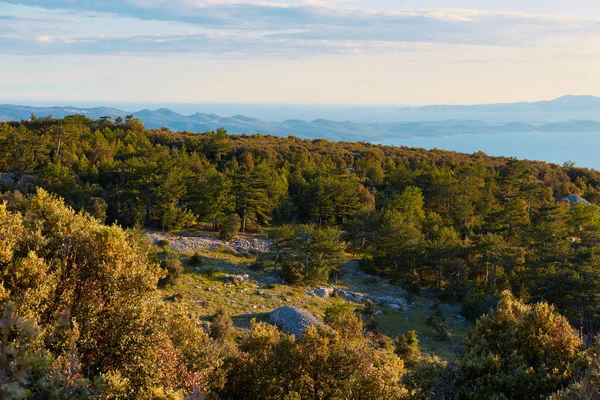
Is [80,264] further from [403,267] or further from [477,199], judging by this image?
[477,199]

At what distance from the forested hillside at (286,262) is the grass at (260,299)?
149 centimetres

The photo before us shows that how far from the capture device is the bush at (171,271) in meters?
21.4

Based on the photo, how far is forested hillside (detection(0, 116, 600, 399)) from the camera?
283 inches

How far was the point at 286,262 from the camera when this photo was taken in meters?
26.5

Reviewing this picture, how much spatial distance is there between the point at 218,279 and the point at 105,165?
19264mm

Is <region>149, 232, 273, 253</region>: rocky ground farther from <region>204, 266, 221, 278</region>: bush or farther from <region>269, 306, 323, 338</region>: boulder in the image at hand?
<region>269, 306, 323, 338</region>: boulder

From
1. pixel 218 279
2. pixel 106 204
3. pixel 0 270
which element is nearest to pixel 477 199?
pixel 218 279

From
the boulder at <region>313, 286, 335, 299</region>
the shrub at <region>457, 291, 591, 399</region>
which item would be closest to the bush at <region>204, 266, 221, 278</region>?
the boulder at <region>313, 286, 335, 299</region>

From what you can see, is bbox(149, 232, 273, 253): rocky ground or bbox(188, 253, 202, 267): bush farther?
bbox(149, 232, 273, 253): rocky ground

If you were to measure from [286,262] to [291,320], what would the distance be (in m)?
8.01

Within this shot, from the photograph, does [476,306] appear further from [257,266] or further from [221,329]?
[221,329]

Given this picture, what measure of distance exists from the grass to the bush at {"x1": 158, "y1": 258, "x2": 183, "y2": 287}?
0.39m

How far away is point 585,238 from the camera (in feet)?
97.1

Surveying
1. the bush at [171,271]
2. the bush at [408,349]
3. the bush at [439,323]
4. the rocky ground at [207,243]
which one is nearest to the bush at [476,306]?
the bush at [439,323]
